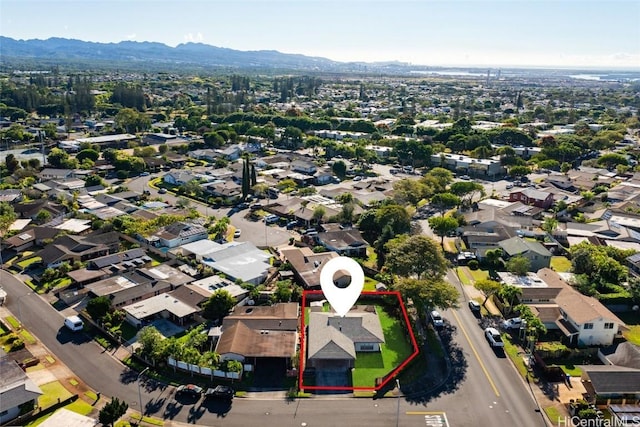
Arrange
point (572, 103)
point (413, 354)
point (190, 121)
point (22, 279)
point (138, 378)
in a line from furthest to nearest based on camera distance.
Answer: point (572, 103) → point (190, 121) → point (22, 279) → point (413, 354) → point (138, 378)

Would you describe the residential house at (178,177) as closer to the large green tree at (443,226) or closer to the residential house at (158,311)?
the residential house at (158,311)

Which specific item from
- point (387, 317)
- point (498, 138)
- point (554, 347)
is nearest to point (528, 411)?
point (554, 347)

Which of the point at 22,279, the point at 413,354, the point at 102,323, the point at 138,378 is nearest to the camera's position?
the point at 138,378

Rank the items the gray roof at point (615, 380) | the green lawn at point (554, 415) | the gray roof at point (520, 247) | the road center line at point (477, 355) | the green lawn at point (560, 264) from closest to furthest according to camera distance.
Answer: the green lawn at point (554, 415) < the gray roof at point (615, 380) < the road center line at point (477, 355) < the gray roof at point (520, 247) < the green lawn at point (560, 264)

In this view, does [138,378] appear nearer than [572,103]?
Yes

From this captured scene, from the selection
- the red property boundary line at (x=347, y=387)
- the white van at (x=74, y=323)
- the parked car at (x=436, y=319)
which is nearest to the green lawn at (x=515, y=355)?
the parked car at (x=436, y=319)

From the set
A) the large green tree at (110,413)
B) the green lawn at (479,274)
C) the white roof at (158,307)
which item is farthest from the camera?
the green lawn at (479,274)

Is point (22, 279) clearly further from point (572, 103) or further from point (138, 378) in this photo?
point (572, 103)

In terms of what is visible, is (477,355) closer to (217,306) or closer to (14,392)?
(217,306)
